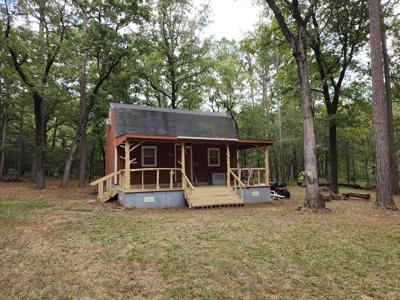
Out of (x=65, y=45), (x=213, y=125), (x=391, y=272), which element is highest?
(x=65, y=45)

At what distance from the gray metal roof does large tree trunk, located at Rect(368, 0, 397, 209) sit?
8050 mm

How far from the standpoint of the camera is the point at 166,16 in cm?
2103

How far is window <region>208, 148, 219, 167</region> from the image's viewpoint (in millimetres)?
14562

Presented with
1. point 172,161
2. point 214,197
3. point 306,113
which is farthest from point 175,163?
point 306,113

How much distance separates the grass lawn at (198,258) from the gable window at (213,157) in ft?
22.8

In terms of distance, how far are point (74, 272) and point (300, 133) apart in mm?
27322

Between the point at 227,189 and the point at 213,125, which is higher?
the point at 213,125

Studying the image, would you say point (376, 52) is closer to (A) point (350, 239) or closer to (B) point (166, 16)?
(A) point (350, 239)

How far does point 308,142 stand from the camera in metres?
9.64

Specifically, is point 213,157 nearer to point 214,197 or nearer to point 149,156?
point 149,156

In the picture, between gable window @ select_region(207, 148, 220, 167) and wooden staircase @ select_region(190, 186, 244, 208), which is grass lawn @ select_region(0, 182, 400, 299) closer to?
wooden staircase @ select_region(190, 186, 244, 208)

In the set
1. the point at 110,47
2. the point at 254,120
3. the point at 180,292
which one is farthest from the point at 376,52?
the point at 254,120

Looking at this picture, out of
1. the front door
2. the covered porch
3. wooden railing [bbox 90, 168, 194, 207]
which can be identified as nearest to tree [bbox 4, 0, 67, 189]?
the covered porch

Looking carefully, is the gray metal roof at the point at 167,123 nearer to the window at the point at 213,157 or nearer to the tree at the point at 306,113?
the window at the point at 213,157
